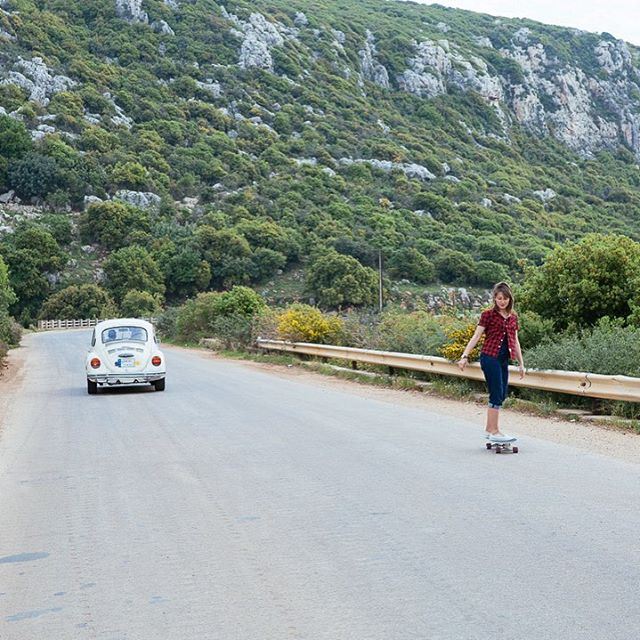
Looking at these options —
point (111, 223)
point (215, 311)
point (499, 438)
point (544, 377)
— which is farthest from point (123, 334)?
point (111, 223)

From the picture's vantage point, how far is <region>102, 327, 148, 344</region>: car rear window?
18248mm

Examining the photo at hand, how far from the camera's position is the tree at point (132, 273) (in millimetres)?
83625

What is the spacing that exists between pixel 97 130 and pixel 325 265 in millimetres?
43198

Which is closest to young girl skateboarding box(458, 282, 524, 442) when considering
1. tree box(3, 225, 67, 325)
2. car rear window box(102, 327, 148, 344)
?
car rear window box(102, 327, 148, 344)

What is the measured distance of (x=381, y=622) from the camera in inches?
161

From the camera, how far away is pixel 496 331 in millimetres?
9125

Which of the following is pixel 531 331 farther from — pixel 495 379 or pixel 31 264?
pixel 31 264

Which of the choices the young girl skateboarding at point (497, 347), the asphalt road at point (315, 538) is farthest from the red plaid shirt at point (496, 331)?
the asphalt road at point (315, 538)

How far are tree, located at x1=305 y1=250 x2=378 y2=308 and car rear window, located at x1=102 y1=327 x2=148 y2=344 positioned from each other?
54.9m

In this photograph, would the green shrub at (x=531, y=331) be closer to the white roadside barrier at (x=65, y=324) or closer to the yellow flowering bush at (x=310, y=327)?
the yellow flowering bush at (x=310, y=327)

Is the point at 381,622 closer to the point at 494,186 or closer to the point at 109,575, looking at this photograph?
the point at 109,575

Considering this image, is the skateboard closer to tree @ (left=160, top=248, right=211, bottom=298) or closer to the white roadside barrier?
the white roadside barrier

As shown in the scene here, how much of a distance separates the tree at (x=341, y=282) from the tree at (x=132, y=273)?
18.0 m

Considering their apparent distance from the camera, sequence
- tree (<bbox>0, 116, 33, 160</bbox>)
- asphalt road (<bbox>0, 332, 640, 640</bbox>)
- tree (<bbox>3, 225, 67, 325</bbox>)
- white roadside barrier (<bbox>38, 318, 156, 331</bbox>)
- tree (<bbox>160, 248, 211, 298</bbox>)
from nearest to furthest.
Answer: asphalt road (<bbox>0, 332, 640, 640</bbox>), white roadside barrier (<bbox>38, 318, 156, 331</bbox>), tree (<bbox>3, 225, 67, 325</bbox>), tree (<bbox>160, 248, 211, 298</bbox>), tree (<bbox>0, 116, 33, 160</bbox>)
